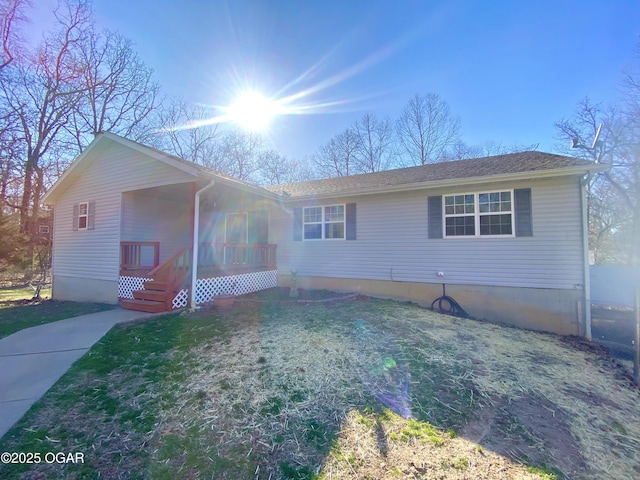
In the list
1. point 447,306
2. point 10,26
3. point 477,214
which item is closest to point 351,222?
point 477,214

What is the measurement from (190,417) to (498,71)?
14.3 m

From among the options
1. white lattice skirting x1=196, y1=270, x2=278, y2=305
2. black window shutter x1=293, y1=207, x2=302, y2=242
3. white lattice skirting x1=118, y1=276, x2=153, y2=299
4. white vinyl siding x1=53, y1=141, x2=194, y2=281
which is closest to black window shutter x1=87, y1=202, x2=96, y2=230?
white vinyl siding x1=53, y1=141, x2=194, y2=281

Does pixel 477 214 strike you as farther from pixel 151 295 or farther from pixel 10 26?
pixel 10 26

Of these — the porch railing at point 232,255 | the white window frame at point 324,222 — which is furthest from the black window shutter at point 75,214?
the white window frame at point 324,222

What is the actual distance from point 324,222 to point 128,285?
6.29 metres

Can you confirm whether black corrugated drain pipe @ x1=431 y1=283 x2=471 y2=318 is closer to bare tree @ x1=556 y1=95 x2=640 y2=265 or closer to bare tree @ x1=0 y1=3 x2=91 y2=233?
bare tree @ x1=556 y1=95 x2=640 y2=265

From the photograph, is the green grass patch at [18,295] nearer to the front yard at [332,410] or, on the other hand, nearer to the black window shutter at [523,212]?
the front yard at [332,410]

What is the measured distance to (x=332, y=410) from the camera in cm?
330

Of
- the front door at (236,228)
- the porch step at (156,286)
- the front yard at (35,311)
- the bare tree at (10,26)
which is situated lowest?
the front yard at (35,311)

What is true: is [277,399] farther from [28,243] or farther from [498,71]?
[28,243]

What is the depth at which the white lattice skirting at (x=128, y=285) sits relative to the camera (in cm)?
852

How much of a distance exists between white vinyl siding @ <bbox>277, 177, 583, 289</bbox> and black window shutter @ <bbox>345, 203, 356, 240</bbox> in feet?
0.56

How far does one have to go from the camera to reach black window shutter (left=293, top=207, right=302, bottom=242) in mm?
10492

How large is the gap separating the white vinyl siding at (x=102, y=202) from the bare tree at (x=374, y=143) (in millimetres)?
18466
